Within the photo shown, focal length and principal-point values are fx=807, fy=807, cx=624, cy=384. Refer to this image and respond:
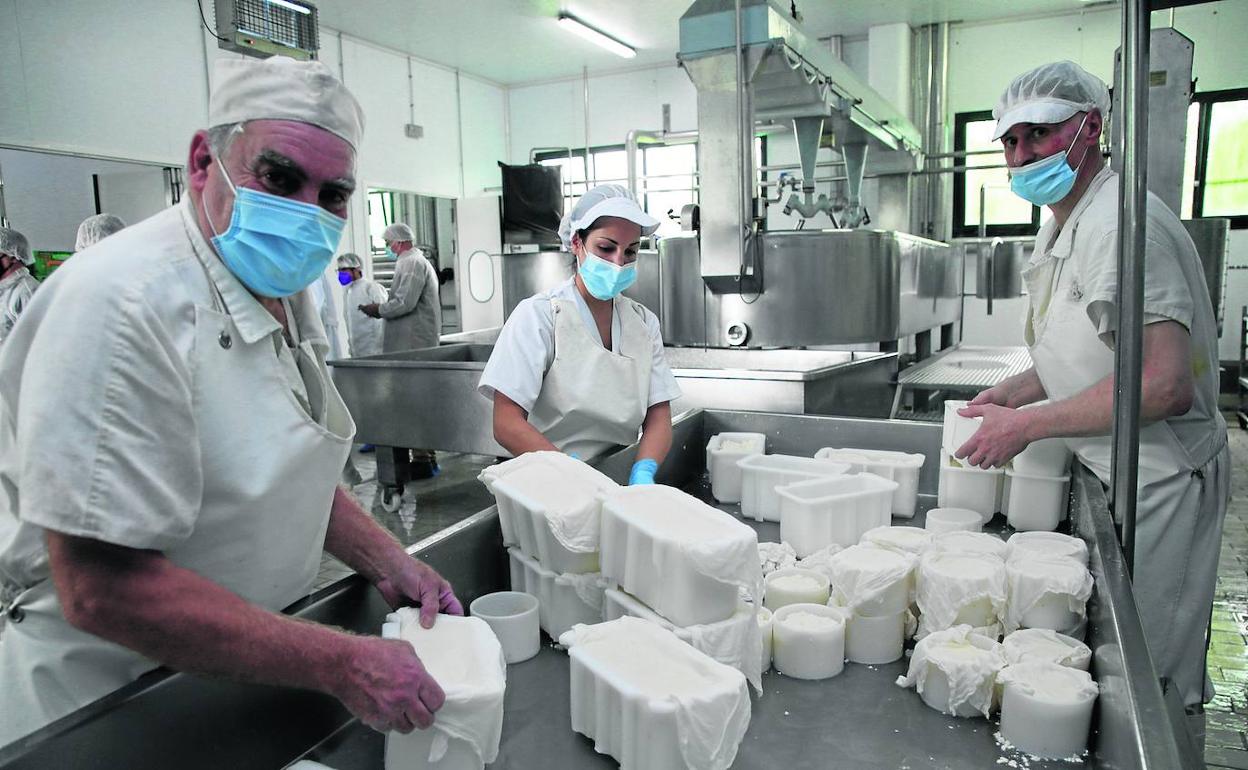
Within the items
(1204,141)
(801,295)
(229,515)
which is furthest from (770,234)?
(1204,141)

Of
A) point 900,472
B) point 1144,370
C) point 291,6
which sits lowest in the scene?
point 900,472

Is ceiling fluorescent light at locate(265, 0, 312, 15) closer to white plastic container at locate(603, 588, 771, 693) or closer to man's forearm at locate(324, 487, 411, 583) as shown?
man's forearm at locate(324, 487, 411, 583)

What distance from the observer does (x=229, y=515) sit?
0.83 m

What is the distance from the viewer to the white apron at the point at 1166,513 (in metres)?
1.51

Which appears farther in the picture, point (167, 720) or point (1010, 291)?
point (1010, 291)

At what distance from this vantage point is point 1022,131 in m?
1.69

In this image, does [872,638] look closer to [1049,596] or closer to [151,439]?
[1049,596]

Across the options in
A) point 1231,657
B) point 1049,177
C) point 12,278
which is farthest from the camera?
point 12,278

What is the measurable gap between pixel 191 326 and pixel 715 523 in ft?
2.13

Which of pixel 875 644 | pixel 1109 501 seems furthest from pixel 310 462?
pixel 1109 501

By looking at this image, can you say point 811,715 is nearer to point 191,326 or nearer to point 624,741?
point 624,741

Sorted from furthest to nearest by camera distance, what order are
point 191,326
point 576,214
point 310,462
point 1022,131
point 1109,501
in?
point 576,214 → point 1022,131 → point 1109,501 → point 310,462 → point 191,326

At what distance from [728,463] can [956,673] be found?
0.90 m

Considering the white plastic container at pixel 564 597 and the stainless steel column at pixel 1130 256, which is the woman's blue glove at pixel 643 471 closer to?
the white plastic container at pixel 564 597
